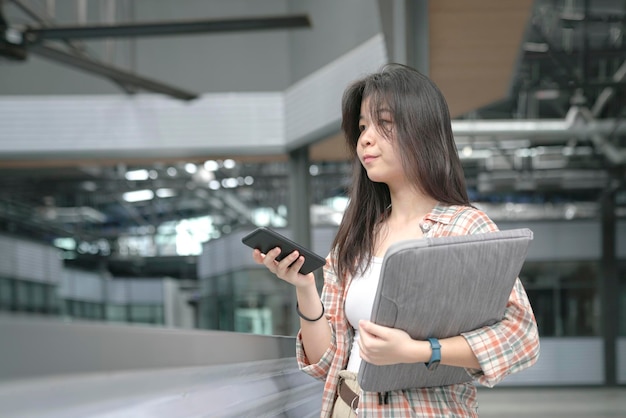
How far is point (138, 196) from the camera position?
67.6 feet

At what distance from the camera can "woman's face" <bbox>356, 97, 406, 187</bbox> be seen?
5.17 ft

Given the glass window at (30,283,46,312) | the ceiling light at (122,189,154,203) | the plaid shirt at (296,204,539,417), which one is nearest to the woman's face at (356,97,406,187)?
the plaid shirt at (296,204,539,417)

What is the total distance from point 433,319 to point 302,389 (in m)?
0.85

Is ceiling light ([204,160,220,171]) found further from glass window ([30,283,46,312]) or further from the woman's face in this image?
the woman's face

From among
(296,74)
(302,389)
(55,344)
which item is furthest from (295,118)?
(55,344)

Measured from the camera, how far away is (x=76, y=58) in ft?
14.9

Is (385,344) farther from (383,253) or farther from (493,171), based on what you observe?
(493,171)

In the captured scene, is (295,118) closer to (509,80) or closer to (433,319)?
(509,80)

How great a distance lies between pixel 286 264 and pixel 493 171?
52.4 ft

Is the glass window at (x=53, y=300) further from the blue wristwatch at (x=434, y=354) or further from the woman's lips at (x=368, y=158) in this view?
the blue wristwatch at (x=434, y=354)

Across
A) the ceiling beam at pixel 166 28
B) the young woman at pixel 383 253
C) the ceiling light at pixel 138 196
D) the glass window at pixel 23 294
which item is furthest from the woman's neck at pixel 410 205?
the ceiling light at pixel 138 196

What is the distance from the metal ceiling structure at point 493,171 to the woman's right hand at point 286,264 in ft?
19.4

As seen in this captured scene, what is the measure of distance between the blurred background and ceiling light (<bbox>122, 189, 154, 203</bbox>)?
0.06 meters

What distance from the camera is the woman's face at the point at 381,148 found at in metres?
1.58
